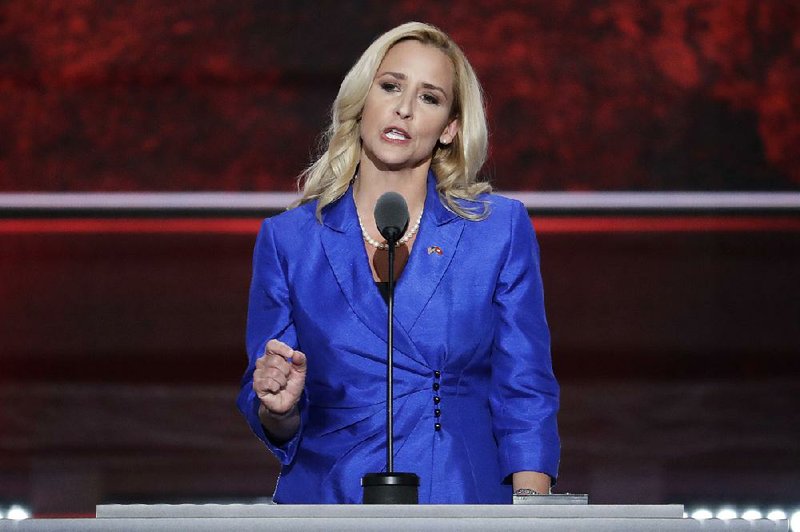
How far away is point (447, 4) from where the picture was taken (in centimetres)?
358

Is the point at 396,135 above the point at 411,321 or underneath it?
above

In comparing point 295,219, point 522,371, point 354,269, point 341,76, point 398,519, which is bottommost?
point 398,519

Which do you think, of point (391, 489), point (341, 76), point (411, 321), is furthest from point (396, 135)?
point (341, 76)

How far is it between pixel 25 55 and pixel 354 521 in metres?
2.82

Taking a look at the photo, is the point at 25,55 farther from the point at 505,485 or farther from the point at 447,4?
the point at 505,485

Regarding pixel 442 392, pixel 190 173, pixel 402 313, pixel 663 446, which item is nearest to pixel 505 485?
pixel 442 392

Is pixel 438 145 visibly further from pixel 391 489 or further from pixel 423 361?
pixel 391 489

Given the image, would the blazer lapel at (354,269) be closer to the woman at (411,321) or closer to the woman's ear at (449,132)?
the woman at (411,321)

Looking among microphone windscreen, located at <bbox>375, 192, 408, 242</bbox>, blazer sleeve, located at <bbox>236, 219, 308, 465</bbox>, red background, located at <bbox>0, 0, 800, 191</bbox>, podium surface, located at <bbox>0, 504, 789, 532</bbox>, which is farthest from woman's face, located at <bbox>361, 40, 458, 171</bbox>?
red background, located at <bbox>0, 0, 800, 191</bbox>

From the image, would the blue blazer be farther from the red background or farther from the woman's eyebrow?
the red background

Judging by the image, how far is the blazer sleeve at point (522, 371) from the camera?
1.87m

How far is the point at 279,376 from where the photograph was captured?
160cm

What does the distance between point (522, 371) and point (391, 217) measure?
1.39ft

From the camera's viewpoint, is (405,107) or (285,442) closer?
(285,442)
